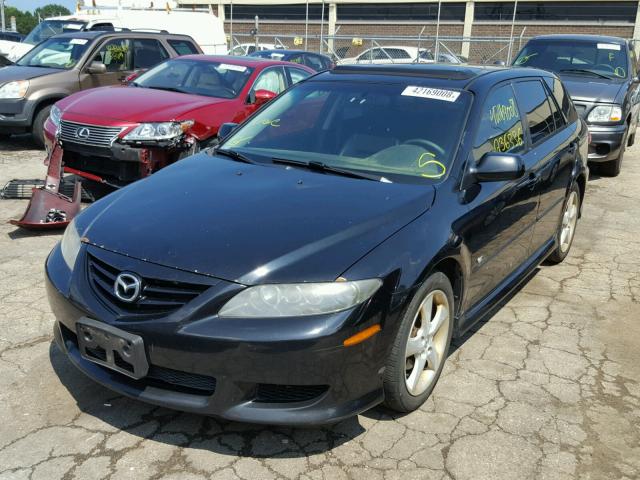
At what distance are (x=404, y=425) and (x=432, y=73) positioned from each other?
223 centimetres

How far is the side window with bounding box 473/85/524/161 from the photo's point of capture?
3.83m

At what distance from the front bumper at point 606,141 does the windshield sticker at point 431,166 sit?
5.90m

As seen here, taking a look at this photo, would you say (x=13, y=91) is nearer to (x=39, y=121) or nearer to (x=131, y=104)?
(x=39, y=121)

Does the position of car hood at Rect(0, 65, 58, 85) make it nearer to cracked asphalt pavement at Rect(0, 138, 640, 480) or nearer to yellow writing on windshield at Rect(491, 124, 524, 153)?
cracked asphalt pavement at Rect(0, 138, 640, 480)

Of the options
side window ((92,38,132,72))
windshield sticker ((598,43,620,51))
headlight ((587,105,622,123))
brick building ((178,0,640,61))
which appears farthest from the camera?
brick building ((178,0,640,61))

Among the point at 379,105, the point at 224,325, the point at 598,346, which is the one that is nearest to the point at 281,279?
the point at 224,325

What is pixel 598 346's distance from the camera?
163 inches

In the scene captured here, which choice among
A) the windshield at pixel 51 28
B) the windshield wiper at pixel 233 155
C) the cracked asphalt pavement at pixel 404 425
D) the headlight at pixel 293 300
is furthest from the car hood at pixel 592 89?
the windshield at pixel 51 28

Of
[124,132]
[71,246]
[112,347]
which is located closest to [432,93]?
[71,246]

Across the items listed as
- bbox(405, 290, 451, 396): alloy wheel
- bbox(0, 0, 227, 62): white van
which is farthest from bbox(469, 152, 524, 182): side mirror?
bbox(0, 0, 227, 62): white van

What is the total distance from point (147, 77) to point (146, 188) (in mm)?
4890

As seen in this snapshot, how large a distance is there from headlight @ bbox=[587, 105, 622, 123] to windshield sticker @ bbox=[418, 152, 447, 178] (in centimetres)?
594

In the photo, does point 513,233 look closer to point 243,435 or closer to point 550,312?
point 550,312

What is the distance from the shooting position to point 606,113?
28.3ft
